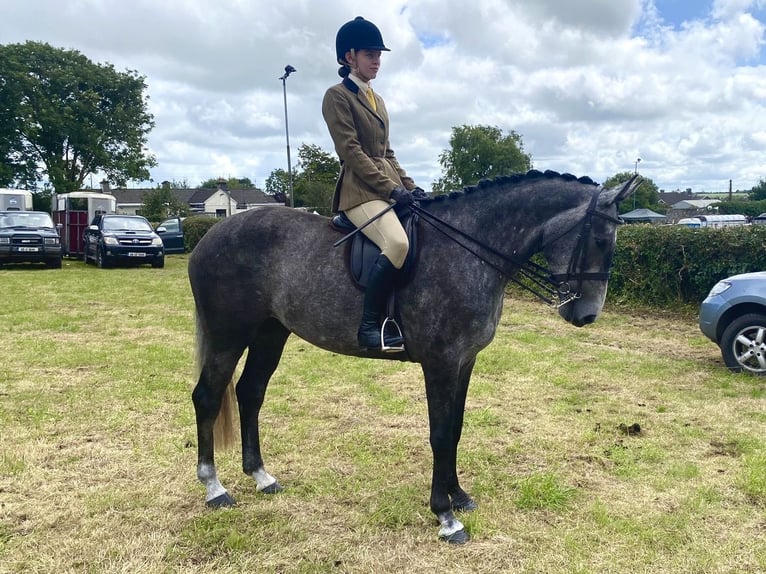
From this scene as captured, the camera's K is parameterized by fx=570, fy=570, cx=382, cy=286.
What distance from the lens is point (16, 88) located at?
121 feet

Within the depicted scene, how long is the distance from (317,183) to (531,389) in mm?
33010

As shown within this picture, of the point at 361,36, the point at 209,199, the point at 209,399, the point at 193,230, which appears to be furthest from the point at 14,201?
the point at 209,199

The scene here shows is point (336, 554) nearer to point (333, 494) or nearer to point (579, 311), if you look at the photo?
point (333, 494)

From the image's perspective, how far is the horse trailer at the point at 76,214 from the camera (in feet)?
83.3

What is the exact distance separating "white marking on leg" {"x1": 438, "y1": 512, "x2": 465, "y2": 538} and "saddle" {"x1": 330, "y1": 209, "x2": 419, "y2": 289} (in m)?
1.48

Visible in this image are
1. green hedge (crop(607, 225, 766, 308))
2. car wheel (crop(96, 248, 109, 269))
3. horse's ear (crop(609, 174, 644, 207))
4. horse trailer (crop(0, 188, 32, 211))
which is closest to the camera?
horse's ear (crop(609, 174, 644, 207))

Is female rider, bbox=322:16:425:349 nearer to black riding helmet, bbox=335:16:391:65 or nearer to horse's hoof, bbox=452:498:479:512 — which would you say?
black riding helmet, bbox=335:16:391:65

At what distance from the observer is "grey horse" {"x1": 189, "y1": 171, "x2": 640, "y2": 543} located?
3.46 metres

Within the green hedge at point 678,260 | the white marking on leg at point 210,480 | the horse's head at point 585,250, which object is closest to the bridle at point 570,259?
the horse's head at point 585,250

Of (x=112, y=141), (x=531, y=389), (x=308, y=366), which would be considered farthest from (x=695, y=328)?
(x=112, y=141)

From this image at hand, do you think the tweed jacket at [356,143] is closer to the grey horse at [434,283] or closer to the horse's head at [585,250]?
the grey horse at [434,283]

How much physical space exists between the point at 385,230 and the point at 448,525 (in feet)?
6.13

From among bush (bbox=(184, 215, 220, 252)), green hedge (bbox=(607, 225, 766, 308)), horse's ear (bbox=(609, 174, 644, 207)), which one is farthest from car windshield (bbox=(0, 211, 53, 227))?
horse's ear (bbox=(609, 174, 644, 207))

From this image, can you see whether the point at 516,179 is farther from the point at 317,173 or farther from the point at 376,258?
the point at 317,173
